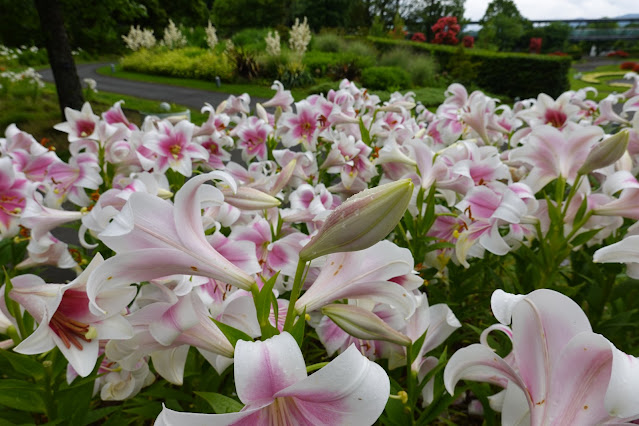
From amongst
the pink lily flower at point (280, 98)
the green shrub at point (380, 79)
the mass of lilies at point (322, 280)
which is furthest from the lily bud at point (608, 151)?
the green shrub at point (380, 79)

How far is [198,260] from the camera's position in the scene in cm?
65

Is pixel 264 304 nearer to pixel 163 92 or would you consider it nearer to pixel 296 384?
pixel 296 384

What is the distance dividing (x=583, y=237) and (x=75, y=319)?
1370 millimetres

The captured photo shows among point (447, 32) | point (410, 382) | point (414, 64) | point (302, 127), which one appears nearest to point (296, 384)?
point (410, 382)

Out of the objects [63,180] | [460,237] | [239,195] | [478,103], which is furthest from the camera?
[478,103]

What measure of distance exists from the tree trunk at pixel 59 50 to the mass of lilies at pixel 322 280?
194 inches

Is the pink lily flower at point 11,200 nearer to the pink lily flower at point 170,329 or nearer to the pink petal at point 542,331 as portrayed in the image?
the pink lily flower at point 170,329

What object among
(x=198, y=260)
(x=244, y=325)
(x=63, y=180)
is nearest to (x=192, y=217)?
(x=198, y=260)

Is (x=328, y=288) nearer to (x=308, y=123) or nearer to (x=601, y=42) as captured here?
(x=308, y=123)

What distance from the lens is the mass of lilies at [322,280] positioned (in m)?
0.52

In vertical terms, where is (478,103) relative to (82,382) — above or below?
above

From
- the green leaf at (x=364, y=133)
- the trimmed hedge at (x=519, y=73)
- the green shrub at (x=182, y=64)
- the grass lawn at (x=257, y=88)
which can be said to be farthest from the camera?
the trimmed hedge at (x=519, y=73)

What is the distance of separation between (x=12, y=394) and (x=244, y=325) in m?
0.69

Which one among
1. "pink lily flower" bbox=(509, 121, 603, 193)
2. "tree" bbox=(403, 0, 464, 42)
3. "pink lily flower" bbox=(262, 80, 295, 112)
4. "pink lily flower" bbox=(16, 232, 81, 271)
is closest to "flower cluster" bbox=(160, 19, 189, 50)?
"pink lily flower" bbox=(262, 80, 295, 112)
